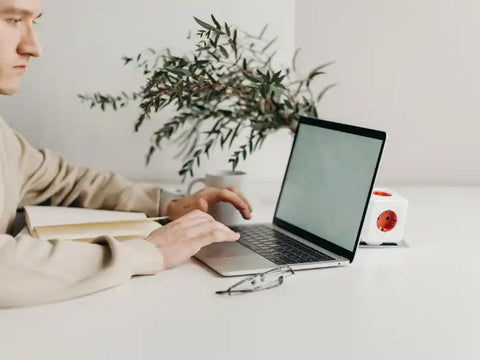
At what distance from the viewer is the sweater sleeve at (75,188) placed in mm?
1636

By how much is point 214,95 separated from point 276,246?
1.59ft

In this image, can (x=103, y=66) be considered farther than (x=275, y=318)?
Yes

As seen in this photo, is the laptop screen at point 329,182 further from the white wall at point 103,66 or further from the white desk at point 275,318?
the white wall at point 103,66

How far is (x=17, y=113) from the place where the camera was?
198 centimetres

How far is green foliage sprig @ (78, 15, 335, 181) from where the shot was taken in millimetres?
1496

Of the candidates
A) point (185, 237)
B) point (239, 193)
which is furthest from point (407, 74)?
point (185, 237)

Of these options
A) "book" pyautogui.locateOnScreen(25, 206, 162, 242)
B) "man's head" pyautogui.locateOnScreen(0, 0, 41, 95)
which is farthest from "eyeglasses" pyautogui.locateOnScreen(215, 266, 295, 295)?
"man's head" pyautogui.locateOnScreen(0, 0, 41, 95)

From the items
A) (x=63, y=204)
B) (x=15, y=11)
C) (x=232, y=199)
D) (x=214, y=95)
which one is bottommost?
(x=63, y=204)

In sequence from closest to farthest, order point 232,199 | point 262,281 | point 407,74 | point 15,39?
point 262,281 → point 15,39 → point 232,199 → point 407,74

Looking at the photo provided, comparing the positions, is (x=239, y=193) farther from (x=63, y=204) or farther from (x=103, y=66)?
(x=103, y=66)

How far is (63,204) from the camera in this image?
1.67 metres

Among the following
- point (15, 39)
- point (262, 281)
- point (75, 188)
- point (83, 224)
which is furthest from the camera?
point (75, 188)

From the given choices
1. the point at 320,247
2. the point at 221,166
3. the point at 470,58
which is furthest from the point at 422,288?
the point at 470,58

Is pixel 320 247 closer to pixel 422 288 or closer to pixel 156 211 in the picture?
pixel 422 288
